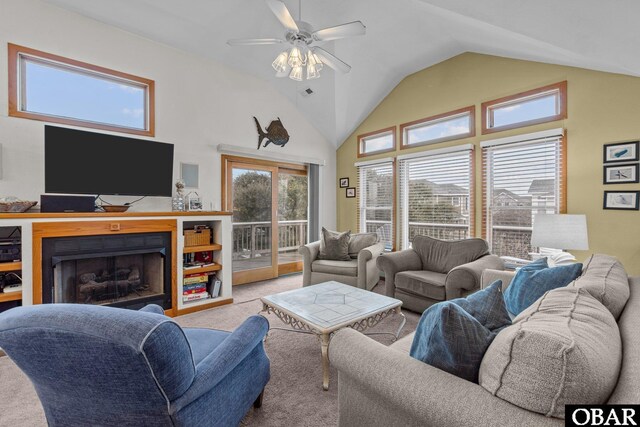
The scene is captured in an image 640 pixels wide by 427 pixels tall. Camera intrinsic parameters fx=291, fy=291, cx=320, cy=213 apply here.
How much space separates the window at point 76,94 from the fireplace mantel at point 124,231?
1175mm

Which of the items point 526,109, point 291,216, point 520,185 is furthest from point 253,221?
point 526,109

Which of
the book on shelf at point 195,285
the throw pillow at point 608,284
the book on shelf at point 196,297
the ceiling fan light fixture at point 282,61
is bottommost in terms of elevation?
the book on shelf at point 196,297

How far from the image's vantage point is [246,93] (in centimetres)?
446

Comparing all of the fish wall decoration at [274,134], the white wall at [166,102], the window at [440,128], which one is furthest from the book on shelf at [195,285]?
the window at [440,128]

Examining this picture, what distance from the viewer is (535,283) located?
1863mm

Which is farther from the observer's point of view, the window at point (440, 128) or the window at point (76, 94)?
the window at point (440, 128)

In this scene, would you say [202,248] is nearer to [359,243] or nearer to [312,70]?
[359,243]

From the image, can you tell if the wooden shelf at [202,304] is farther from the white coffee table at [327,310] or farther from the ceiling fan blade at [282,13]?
the ceiling fan blade at [282,13]

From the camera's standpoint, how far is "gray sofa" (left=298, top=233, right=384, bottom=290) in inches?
148

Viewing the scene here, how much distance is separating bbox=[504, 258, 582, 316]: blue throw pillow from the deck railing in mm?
3635

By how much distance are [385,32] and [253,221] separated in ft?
10.7

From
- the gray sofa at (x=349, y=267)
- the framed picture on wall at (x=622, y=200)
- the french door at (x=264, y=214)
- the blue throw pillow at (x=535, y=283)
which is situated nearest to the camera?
the blue throw pillow at (x=535, y=283)

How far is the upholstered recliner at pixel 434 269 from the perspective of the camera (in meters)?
2.90

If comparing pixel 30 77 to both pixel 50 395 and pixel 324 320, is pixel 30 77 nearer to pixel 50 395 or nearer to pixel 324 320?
pixel 50 395
